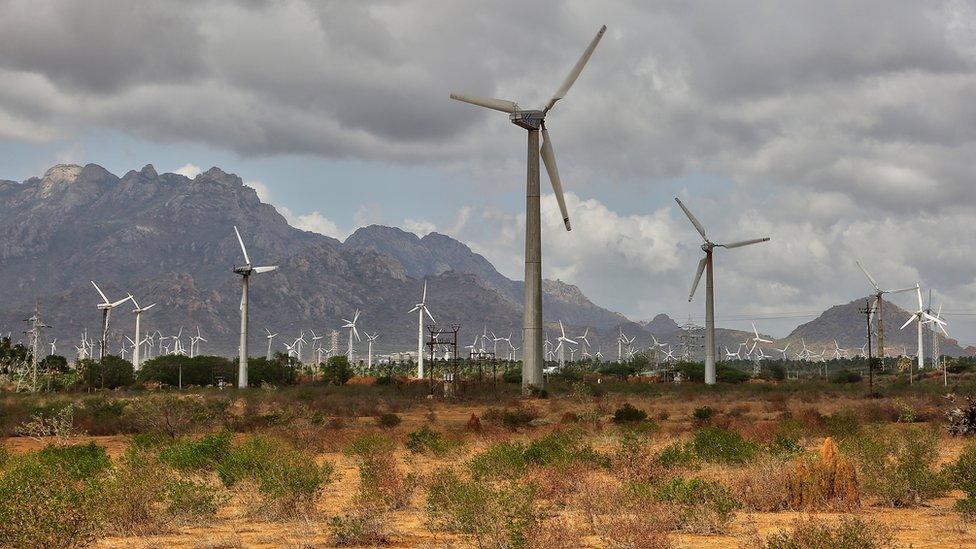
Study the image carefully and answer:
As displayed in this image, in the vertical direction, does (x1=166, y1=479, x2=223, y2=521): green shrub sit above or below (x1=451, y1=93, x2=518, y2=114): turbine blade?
below

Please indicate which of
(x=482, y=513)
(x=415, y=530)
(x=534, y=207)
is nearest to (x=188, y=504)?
(x=415, y=530)

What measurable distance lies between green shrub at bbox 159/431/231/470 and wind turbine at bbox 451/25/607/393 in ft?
135

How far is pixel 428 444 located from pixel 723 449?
10.7 meters

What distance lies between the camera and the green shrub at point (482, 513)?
17.6 metres

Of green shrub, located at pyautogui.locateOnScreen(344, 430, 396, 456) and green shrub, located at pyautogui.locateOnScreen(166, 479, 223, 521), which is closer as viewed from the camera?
green shrub, located at pyautogui.locateOnScreen(166, 479, 223, 521)

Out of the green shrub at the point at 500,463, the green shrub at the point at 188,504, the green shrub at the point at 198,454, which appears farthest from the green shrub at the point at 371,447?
the green shrub at the point at 188,504

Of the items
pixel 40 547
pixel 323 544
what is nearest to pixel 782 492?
pixel 323 544

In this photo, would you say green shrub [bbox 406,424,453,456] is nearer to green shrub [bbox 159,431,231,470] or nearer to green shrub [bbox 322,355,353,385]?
green shrub [bbox 159,431,231,470]

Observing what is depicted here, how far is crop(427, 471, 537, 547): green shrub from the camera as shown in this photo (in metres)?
17.6

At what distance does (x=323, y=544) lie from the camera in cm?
1939

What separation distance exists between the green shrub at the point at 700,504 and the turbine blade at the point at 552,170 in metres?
53.2

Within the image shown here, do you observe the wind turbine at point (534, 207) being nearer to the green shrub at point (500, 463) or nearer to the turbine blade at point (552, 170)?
the turbine blade at point (552, 170)

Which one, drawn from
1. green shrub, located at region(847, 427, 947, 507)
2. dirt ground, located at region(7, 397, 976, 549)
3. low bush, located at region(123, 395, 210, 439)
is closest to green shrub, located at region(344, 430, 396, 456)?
dirt ground, located at region(7, 397, 976, 549)

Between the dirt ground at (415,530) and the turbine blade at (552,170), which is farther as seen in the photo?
the turbine blade at (552,170)
